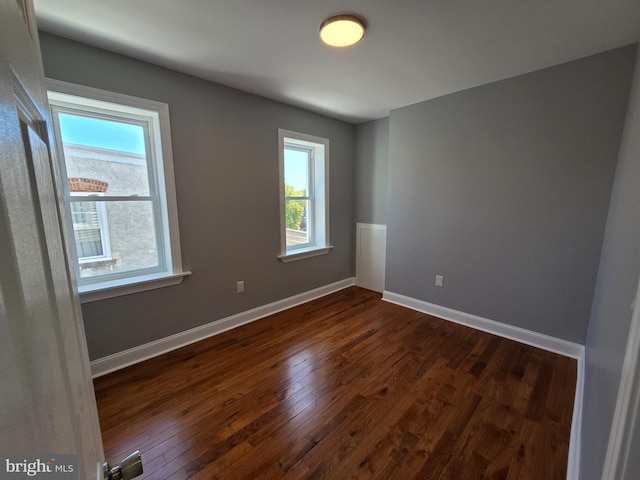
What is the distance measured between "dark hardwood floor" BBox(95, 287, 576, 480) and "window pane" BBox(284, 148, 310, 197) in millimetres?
1762

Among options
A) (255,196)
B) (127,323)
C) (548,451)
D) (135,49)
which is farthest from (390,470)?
(135,49)

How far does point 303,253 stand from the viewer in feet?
10.8

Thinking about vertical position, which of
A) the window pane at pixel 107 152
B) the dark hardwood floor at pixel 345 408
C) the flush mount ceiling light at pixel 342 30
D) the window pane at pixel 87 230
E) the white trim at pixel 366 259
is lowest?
the dark hardwood floor at pixel 345 408

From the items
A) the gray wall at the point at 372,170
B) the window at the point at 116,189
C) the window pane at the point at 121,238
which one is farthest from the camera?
the gray wall at the point at 372,170

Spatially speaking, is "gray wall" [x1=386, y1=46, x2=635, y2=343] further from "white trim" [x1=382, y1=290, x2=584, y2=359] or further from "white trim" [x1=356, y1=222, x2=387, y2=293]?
"white trim" [x1=356, y1=222, x2=387, y2=293]

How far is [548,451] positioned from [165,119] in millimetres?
3314

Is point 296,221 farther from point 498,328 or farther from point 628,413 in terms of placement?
point 628,413

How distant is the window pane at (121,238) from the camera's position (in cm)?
196

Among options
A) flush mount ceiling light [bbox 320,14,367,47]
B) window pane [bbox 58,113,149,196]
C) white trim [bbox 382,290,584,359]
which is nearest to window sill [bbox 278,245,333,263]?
white trim [bbox 382,290,584,359]

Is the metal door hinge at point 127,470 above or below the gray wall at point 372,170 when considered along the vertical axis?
below

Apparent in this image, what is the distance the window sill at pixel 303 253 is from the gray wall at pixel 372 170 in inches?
30.4

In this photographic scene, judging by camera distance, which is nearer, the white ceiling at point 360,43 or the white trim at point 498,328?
the white ceiling at point 360,43

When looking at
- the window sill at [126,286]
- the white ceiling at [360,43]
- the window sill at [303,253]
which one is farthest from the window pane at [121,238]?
Result: the window sill at [303,253]

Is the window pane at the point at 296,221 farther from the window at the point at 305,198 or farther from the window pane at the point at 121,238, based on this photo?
the window pane at the point at 121,238
